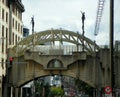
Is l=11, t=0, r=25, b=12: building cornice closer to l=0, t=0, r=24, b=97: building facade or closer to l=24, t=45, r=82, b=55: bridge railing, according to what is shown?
l=0, t=0, r=24, b=97: building facade

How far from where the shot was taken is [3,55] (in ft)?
290

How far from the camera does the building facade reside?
87375mm

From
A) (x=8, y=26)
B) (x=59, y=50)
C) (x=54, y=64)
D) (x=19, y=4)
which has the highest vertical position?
(x=19, y=4)

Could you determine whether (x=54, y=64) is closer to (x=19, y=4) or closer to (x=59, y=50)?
(x=59, y=50)

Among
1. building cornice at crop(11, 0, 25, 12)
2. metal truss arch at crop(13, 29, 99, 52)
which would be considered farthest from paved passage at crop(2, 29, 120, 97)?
building cornice at crop(11, 0, 25, 12)

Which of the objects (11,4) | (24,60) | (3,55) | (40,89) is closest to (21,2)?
(11,4)

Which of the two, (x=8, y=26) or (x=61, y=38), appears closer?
(x=61, y=38)

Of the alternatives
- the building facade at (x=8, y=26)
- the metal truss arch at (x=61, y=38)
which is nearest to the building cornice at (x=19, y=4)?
the building facade at (x=8, y=26)

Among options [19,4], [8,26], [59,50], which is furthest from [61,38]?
[19,4]

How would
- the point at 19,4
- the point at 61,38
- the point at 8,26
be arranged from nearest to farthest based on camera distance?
the point at 61,38 < the point at 8,26 < the point at 19,4

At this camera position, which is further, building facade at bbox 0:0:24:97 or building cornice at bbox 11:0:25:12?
building cornice at bbox 11:0:25:12

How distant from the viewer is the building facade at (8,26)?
87375mm

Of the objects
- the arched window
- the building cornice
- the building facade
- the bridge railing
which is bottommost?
the arched window

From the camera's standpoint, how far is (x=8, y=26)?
9481 cm
